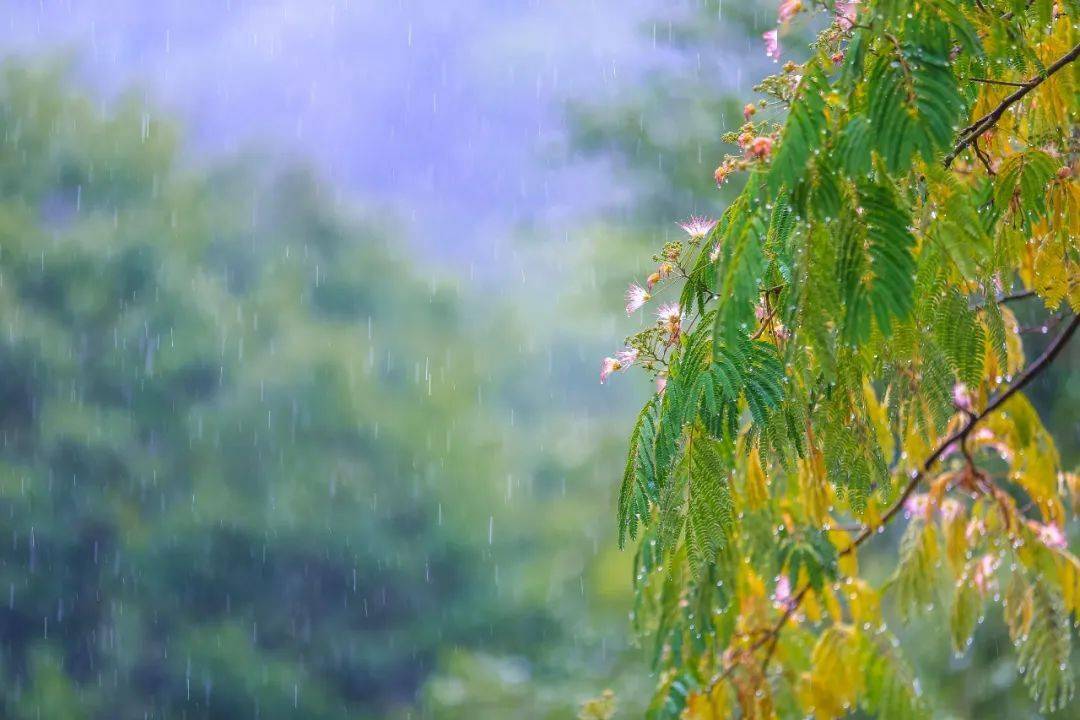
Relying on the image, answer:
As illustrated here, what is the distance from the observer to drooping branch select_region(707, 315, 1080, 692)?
6.26ft

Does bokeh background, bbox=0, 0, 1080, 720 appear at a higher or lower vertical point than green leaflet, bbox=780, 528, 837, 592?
higher

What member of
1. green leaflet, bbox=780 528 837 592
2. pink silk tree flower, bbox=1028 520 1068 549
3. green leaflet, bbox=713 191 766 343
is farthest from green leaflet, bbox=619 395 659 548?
pink silk tree flower, bbox=1028 520 1068 549

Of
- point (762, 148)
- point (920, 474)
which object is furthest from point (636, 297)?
point (920, 474)

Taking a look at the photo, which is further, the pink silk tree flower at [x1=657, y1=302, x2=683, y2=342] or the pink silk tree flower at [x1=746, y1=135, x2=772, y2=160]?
the pink silk tree flower at [x1=657, y1=302, x2=683, y2=342]

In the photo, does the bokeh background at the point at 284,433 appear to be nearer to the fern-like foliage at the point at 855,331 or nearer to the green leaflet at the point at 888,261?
the fern-like foliage at the point at 855,331

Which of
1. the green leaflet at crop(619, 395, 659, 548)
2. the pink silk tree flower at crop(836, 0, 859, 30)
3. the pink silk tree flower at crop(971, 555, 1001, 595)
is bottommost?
the green leaflet at crop(619, 395, 659, 548)

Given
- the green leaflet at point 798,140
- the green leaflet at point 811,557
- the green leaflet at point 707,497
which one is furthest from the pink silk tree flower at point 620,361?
the green leaflet at point 811,557

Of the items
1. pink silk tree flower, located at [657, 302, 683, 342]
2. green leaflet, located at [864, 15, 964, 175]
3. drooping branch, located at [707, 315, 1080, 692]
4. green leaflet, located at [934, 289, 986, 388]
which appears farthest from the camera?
drooping branch, located at [707, 315, 1080, 692]

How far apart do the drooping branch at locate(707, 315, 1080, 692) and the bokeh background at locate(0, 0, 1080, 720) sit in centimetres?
579

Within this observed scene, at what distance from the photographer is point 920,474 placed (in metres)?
2.06

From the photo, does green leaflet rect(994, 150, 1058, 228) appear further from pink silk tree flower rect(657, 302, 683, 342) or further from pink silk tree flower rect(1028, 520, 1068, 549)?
pink silk tree flower rect(1028, 520, 1068, 549)

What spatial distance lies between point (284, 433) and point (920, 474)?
1152cm

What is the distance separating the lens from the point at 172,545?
12.3 metres

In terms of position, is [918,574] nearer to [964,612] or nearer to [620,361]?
[964,612]
